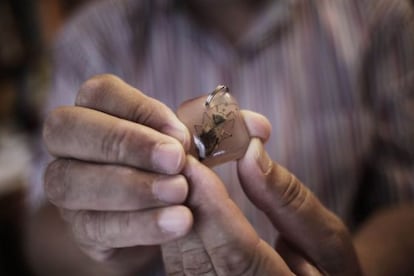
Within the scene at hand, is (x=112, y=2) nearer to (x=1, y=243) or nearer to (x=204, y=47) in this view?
(x=204, y=47)

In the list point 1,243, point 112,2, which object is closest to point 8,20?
point 1,243

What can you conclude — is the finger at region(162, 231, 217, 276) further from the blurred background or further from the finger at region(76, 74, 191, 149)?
the blurred background

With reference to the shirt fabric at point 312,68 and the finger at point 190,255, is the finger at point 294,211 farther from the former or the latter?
the shirt fabric at point 312,68

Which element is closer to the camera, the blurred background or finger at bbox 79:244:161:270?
finger at bbox 79:244:161:270

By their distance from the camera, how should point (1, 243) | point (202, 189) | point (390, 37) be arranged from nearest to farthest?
point (202, 189), point (390, 37), point (1, 243)

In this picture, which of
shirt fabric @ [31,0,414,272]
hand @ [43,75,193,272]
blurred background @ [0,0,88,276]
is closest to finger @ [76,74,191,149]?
hand @ [43,75,193,272]

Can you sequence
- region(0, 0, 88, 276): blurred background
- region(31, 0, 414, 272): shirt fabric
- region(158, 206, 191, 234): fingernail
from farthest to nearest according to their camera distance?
region(0, 0, 88, 276): blurred background, region(31, 0, 414, 272): shirt fabric, region(158, 206, 191, 234): fingernail

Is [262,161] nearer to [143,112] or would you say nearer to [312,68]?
[143,112]
